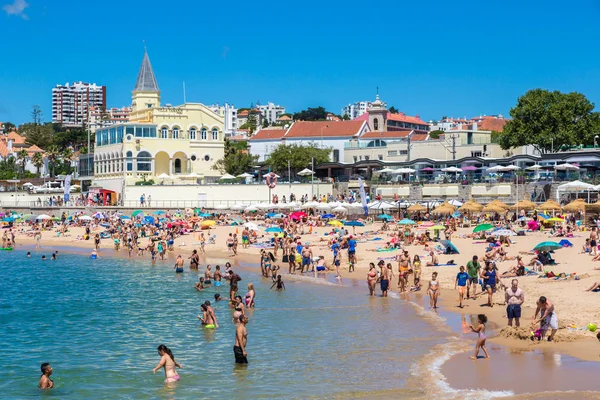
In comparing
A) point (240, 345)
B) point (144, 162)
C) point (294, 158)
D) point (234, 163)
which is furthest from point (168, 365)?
point (234, 163)

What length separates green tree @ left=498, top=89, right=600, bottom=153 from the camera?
2410 inches

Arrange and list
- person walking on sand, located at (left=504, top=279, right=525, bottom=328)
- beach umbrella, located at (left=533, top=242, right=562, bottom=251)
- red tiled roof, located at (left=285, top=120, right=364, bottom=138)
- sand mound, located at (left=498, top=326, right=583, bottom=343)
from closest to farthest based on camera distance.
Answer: sand mound, located at (left=498, top=326, right=583, bottom=343) → person walking on sand, located at (left=504, top=279, right=525, bottom=328) → beach umbrella, located at (left=533, top=242, right=562, bottom=251) → red tiled roof, located at (left=285, top=120, right=364, bottom=138)

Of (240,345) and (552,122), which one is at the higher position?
(552,122)

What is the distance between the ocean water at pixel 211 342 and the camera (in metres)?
14.8

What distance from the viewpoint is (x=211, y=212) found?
56312mm

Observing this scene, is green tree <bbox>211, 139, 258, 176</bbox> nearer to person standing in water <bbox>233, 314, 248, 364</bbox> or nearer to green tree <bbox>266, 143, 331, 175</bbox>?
green tree <bbox>266, 143, 331, 175</bbox>

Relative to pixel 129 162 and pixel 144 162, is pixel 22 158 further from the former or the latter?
pixel 129 162

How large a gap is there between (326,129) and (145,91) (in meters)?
18.8

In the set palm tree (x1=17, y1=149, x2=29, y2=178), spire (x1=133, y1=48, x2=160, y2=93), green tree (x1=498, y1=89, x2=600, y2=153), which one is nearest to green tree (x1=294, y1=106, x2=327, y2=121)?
palm tree (x1=17, y1=149, x2=29, y2=178)

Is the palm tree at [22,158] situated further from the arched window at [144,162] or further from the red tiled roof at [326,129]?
the red tiled roof at [326,129]

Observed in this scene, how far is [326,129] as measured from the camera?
3189 inches

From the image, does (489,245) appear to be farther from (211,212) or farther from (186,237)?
(211,212)

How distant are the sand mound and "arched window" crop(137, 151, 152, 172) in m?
55.2

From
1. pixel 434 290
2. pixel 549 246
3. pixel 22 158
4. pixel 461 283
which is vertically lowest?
pixel 434 290
